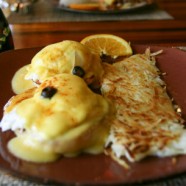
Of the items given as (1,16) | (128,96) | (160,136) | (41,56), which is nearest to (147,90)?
(128,96)

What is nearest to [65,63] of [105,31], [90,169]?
[90,169]

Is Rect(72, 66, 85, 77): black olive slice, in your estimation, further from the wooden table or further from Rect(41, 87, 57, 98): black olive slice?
the wooden table

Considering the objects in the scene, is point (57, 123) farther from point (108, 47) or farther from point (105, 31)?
point (105, 31)

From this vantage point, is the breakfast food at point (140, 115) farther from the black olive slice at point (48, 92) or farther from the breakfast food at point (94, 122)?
the black olive slice at point (48, 92)

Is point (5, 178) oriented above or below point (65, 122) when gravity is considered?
below

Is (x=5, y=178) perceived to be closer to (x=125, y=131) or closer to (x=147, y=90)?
(x=125, y=131)

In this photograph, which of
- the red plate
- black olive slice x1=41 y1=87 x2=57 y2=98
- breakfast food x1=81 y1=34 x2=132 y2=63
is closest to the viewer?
the red plate

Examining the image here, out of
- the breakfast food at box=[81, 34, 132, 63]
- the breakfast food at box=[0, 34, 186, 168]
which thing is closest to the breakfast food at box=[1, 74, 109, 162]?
the breakfast food at box=[0, 34, 186, 168]
